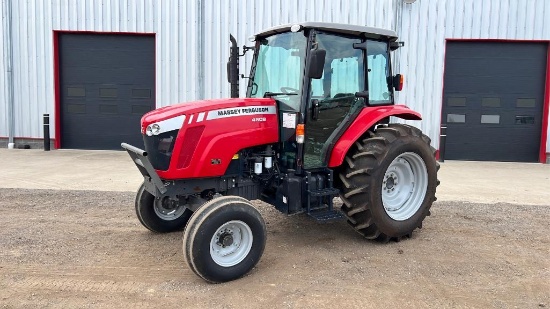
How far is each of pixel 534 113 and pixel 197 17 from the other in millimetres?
8920

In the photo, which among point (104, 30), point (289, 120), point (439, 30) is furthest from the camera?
point (104, 30)

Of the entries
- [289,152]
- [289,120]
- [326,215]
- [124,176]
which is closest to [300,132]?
[289,120]

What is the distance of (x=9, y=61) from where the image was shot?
12164mm

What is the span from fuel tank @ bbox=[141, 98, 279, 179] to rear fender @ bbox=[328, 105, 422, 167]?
0.86 metres

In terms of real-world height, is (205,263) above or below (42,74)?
below

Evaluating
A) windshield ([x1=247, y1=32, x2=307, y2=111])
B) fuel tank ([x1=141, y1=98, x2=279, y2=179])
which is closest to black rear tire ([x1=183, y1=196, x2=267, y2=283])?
fuel tank ([x1=141, y1=98, x2=279, y2=179])

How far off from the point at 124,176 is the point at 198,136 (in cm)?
531

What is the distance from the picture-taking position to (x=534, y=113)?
38.1 ft

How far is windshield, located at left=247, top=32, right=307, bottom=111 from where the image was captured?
4.50 meters

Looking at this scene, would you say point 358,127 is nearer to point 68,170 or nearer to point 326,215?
point 326,215

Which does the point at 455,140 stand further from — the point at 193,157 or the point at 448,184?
the point at 193,157

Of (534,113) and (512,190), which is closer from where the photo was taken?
(512,190)

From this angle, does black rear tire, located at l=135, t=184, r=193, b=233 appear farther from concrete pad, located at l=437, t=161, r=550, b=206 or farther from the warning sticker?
concrete pad, located at l=437, t=161, r=550, b=206

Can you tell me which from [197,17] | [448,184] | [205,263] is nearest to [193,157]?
[205,263]
